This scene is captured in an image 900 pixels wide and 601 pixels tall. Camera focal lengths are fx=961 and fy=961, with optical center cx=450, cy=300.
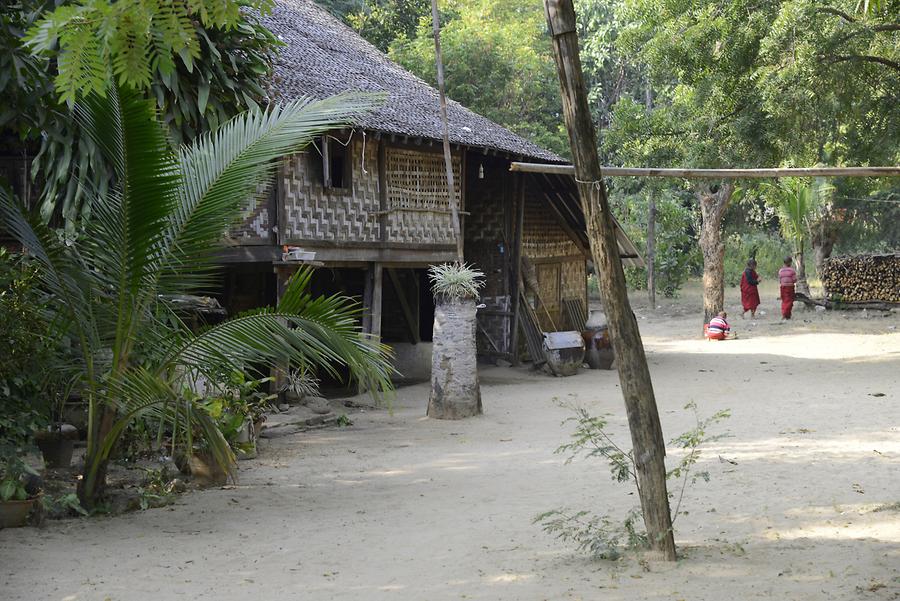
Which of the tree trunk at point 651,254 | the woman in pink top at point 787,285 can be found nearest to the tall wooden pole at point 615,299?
the woman in pink top at point 787,285

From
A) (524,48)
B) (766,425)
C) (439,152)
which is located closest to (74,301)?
(766,425)

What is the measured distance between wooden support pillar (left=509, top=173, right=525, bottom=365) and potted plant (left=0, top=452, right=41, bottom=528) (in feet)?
38.4

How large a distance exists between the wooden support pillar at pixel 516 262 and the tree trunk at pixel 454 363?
5508mm

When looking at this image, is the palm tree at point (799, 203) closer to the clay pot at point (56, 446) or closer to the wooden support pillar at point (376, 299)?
the wooden support pillar at point (376, 299)

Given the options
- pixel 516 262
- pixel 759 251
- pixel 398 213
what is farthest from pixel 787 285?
pixel 759 251

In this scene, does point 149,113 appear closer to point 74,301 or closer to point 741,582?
A: point 74,301

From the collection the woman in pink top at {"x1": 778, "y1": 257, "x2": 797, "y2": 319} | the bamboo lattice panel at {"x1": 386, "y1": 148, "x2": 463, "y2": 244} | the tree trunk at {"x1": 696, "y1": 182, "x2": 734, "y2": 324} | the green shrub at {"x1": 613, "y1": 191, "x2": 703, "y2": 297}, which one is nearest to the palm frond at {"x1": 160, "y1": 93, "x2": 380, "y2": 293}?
the bamboo lattice panel at {"x1": 386, "y1": 148, "x2": 463, "y2": 244}

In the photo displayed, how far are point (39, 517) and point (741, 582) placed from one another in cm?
451

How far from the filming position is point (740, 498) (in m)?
7.06

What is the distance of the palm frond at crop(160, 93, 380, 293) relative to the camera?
684cm

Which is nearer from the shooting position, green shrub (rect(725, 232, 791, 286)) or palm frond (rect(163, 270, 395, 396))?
palm frond (rect(163, 270, 395, 396))

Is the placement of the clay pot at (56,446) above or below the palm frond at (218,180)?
below

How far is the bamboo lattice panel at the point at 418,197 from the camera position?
1427 centimetres

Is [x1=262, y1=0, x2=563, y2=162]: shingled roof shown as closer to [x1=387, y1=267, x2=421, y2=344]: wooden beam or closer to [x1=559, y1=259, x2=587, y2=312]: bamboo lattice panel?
[x1=387, y1=267, x2=421, y2=344]: wooden beam
